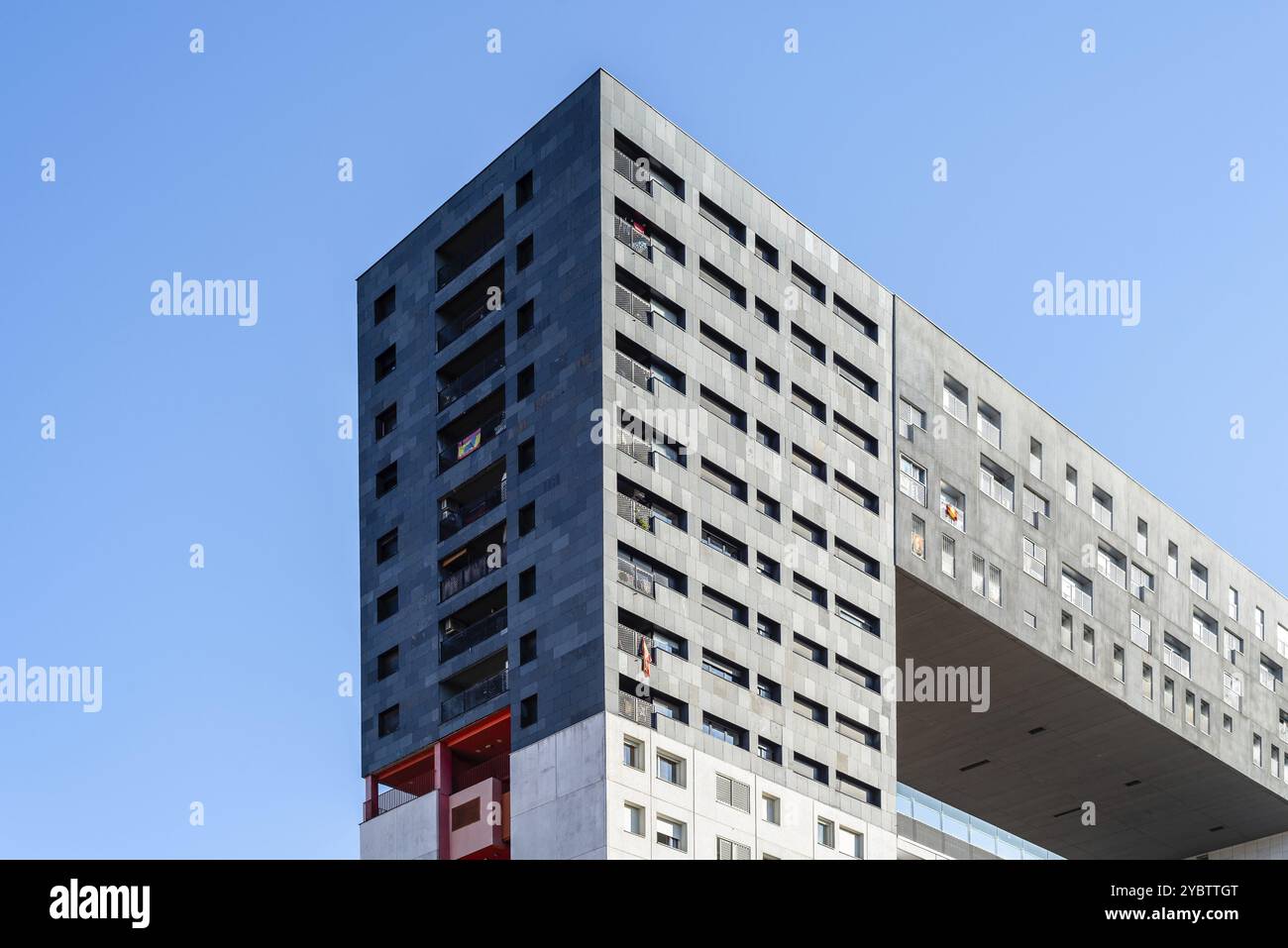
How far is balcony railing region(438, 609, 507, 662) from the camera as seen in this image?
6569 cm

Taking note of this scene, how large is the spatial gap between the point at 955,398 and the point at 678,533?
17485 millimetres

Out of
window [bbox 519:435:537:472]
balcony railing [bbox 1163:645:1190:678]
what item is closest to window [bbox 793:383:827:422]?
window [bbox 519:435:537:472]

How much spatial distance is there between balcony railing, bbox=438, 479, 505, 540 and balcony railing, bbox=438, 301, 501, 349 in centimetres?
599

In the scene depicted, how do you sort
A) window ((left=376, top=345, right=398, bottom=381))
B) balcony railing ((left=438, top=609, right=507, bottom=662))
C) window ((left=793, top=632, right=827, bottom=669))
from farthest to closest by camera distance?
window ((left=376, top=345, right=398, bottom=381)) < window ((left=793, top=632, right=827, bottom=669)) < balcony railing ((left=438, top=609, right=507, bottom=662))

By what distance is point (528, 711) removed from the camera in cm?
6306

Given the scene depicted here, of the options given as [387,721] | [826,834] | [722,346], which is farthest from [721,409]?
[387,721]

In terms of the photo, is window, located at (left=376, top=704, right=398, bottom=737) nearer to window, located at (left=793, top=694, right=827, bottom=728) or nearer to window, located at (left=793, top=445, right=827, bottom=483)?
window, located at (left=793, top=694, right=827, bottom=728)

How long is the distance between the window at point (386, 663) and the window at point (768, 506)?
535 inches

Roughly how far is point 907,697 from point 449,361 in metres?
22.2

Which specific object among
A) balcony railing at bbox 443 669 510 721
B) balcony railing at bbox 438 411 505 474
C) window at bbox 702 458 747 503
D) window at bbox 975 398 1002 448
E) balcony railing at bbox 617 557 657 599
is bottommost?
balcony railing at bbox 443 669 510 721

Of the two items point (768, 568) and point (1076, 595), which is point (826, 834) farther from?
point (1076, 595)
